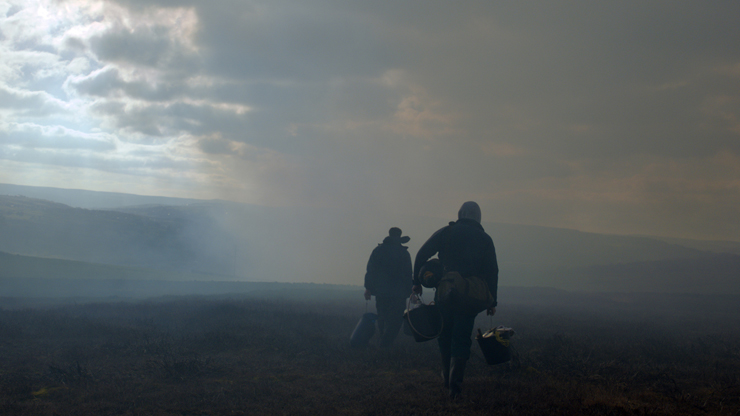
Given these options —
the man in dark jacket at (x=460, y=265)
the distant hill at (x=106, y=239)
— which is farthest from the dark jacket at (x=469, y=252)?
the distant hill at (x=106, y=239)

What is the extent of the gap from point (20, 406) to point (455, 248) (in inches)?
223

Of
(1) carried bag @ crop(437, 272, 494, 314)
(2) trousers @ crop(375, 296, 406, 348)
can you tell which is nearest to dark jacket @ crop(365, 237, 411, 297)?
(2) trousers @ crop(375, 296, 406, 348)

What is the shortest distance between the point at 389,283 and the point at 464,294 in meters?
4.13

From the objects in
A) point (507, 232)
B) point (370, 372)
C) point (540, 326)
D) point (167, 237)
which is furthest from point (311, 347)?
point (507, 232)

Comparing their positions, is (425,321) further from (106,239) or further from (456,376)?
(106,239)

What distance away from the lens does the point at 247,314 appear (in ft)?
40.6

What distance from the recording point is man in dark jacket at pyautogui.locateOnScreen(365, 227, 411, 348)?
9.33 metres

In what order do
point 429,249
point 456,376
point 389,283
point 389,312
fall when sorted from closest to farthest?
1. point 456,376
2. point 429,249
3. point 389,312
4. point 389,283

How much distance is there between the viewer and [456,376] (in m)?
5.35

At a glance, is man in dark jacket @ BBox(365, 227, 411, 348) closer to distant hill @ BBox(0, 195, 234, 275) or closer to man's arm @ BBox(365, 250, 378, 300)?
man's arm @ BBox(365, 250, 378, 300)

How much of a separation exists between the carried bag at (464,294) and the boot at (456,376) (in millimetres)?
674

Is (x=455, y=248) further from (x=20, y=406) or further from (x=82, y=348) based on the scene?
(x=82, y=348)

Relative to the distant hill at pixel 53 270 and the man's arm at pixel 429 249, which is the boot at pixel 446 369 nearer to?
the man's arm at pixel 429 249

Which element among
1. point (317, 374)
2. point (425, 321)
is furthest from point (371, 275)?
point (425, 321)
